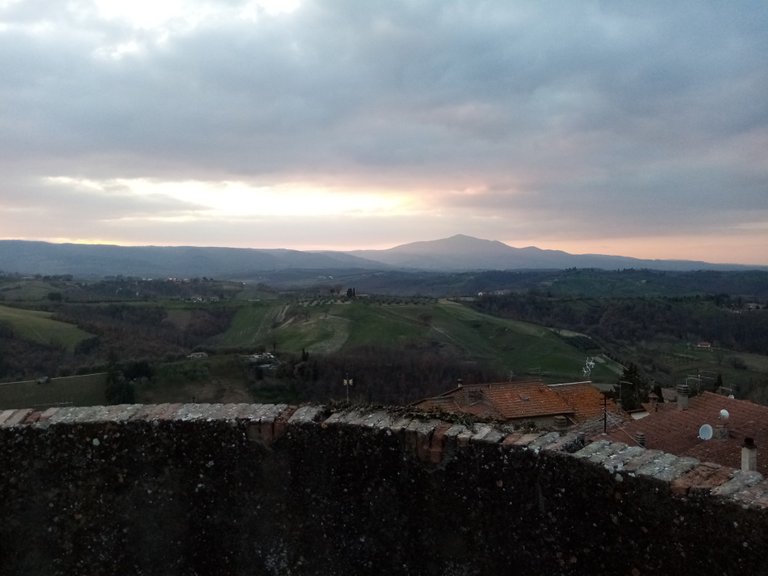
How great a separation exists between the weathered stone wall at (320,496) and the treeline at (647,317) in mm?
77794

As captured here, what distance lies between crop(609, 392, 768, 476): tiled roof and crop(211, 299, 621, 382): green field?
1366 inches

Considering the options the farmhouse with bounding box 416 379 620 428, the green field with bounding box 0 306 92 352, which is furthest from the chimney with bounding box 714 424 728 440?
the green field with bounding box 0 306 92 352

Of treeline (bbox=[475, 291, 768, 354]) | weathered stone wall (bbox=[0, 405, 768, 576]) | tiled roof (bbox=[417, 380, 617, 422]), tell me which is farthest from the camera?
treeline (bbox=[475, 291, 768, 354])

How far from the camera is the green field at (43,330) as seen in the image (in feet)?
175

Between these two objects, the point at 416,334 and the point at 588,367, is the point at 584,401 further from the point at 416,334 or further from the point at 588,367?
the point at 416,334

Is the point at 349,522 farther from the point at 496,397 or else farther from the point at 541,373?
the point at 541,373

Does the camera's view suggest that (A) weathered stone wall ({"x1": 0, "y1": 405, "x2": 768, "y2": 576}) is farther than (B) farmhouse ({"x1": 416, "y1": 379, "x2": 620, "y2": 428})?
No

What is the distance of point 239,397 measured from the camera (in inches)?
1713

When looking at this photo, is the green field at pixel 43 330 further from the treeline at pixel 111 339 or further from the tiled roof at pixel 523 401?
the tiled roof at pixel 523 401

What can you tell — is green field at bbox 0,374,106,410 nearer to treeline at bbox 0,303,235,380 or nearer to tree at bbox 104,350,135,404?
tree at bbox 104,350,135,404

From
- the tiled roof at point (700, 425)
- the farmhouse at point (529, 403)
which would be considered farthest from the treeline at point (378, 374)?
the tiled roof at point (700, 425)

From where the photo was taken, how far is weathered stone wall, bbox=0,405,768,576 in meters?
3.63

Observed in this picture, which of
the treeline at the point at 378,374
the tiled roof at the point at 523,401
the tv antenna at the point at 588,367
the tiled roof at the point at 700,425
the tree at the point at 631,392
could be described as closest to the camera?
the tiled roof at the point at 700,425

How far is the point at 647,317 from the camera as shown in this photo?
88250 mm
